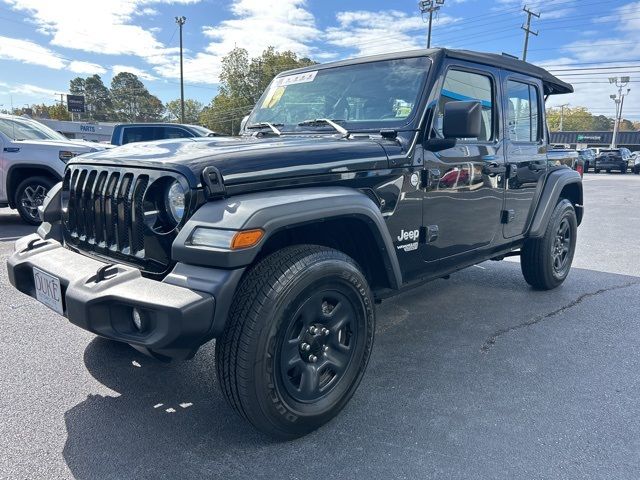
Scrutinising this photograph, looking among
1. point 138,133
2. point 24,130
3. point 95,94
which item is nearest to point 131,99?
point 95,94

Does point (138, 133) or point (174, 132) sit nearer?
point (174, 132)

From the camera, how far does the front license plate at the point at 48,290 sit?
2.28m

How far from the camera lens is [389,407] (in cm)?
265

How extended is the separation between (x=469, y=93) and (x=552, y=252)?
A: 2022 millimetres

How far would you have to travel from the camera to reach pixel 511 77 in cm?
391

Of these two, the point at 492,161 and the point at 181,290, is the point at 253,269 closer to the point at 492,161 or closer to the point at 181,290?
the point at 181,290

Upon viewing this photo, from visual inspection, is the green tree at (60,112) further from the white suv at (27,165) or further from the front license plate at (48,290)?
the front license plate at (48,290)

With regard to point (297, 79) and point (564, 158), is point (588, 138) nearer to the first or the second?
point (564, 158)

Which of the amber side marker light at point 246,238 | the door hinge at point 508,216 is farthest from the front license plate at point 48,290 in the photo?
the door hinge at point 508,216

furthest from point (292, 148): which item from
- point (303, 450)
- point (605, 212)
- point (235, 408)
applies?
point (605, 212)

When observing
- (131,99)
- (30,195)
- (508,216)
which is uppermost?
(131,99)

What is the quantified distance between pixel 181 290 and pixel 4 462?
1142 mm

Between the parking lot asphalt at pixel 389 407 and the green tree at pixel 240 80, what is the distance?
181 feet

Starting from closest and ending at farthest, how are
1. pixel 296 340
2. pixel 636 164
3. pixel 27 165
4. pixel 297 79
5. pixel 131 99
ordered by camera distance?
pixel 296 340
pixel 297 79
pixel 27 165
pixel 636 164
pixel 131 99
